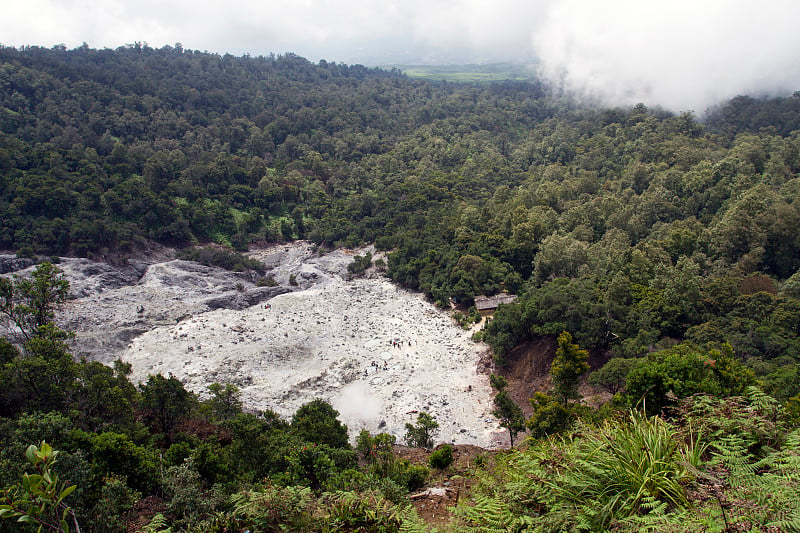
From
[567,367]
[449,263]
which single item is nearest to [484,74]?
[449,263]

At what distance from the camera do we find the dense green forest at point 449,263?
6125mm

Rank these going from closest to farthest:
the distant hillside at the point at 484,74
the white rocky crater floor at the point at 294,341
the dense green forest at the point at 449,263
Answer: the dense green forest at the point at 449,263 < the white rocky crater floor at the point at 294,341 < the distant hillside at the point at 484,74

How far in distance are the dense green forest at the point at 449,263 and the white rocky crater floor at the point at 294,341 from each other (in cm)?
283

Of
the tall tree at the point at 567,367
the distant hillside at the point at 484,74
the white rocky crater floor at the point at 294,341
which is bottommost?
the white rocky crater floor at the point at 294,341

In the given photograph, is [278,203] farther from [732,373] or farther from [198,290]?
[732,373]

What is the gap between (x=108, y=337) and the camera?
91.7 feet

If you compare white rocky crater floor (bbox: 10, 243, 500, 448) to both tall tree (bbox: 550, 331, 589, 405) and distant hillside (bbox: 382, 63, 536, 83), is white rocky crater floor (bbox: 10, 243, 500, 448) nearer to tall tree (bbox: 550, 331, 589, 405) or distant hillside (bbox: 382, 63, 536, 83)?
tall tree (bbox: 550, 331, 589, 405)

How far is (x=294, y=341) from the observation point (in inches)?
1163

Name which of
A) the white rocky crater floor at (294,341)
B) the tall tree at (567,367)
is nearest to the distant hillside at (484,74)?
the white rocky crater floor at (294,341)

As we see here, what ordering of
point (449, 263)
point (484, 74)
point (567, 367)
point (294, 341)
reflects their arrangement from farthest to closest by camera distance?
point (484, 74)
point (449, 263)
point (294, 341)
point (567, 367)

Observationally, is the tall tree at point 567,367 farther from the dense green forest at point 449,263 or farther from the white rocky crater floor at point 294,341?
the white rocky crater floor at point 294,341

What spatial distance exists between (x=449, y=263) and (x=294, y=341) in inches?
579

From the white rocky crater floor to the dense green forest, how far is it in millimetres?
2829

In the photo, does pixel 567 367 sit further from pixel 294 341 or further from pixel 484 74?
pixel 484 74
